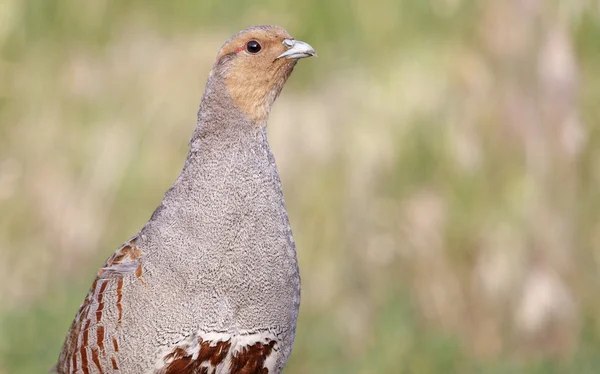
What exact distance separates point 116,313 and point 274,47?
1.11m

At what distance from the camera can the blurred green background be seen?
24.3 feet

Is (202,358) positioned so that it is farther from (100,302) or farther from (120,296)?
(100,302)

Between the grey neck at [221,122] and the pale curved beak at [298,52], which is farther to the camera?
the pale curved beak at [298,52]

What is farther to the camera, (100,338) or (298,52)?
(298,52)

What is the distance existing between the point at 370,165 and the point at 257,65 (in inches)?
153

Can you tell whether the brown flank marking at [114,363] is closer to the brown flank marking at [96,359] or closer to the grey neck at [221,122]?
the brown flank marking at [96,359]

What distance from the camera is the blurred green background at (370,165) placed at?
24.3 feet

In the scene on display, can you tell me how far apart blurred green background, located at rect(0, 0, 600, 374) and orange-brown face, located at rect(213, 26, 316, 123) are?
3.29 metres

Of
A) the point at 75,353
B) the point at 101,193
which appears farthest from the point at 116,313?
the point at 101,193

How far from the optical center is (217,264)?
389 cm

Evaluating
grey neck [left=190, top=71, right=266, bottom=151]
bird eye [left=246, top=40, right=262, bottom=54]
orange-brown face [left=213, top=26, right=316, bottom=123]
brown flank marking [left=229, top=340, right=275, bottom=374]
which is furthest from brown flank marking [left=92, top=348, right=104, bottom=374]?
bird eye [left=246, top=40, right=262, bottom=54]

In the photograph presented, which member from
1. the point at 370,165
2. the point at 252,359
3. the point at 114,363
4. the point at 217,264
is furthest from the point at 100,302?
the point at 370,165

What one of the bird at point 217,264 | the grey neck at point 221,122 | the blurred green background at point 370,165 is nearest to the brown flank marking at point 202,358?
the bird at point 217,264

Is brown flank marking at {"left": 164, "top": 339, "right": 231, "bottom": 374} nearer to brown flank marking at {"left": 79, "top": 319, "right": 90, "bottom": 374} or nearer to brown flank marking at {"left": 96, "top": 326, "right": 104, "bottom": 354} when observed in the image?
brown flank marking at {"left": 96, "top": 326, "right": 104, "bottom": 354}
